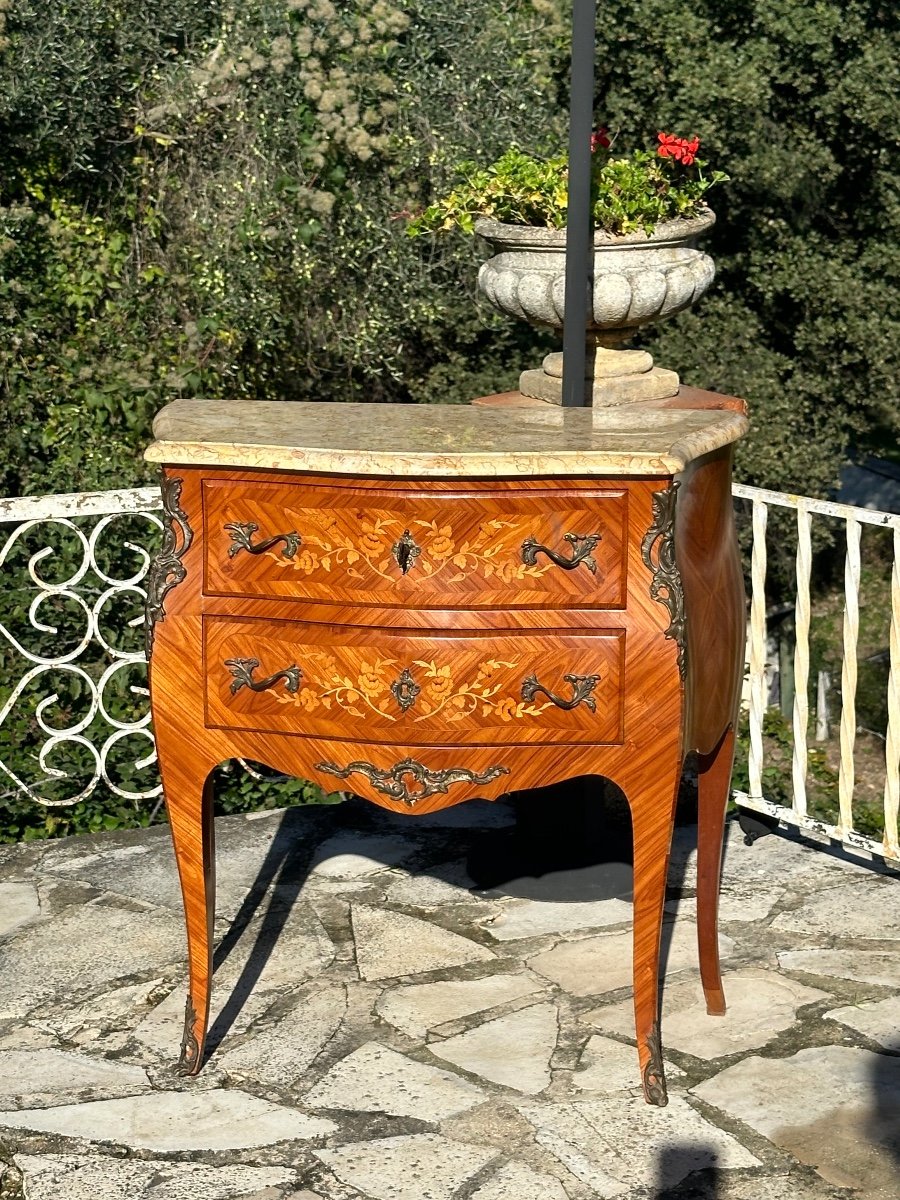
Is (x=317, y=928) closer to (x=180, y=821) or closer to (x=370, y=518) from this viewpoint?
(x=180, y=821)

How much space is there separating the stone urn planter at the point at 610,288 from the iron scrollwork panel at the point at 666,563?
1.01 metres

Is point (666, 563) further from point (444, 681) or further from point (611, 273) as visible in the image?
point (611, 273)

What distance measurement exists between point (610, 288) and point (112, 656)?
2.20 m

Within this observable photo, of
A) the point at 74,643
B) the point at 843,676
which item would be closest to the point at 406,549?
the point at 843,676

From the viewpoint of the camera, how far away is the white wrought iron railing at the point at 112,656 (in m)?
4.79

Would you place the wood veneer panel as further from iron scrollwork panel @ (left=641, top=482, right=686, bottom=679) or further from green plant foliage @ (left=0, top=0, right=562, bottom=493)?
green plant foliage @ (left=0, top=0, right=562, bottom=493)

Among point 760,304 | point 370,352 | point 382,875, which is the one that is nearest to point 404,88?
point 370,352

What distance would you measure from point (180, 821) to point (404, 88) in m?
5.67

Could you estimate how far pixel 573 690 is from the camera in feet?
11.4

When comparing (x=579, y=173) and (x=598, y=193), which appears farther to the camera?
(x=598, y=193)

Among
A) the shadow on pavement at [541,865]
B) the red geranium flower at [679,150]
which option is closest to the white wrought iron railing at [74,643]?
the shadow on pavement at [541,865]

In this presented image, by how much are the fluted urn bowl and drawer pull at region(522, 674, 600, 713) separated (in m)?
1.20

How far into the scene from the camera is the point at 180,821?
12.3 ft

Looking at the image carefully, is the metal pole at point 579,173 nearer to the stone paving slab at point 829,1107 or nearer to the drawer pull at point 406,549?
the drawer pull at point 406,549
